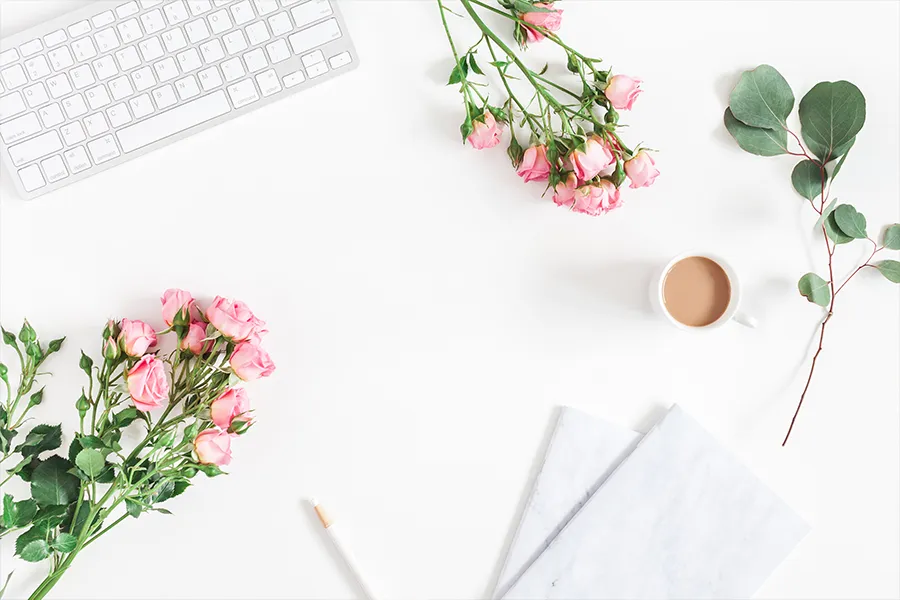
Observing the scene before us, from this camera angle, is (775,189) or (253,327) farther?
(775,189)

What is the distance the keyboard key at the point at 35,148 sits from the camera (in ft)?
2.67

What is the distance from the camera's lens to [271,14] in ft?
2.66

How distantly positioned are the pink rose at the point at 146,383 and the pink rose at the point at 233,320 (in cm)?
8

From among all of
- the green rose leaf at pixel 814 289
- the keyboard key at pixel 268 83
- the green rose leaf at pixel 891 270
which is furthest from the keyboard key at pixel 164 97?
the green rose leaf at pixel 891 270

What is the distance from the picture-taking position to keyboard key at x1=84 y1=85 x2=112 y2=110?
32.0 inches

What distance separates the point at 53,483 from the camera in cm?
79

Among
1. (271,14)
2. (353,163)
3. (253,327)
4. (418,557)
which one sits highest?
(271,14)

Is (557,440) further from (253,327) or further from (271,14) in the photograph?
(271,14)

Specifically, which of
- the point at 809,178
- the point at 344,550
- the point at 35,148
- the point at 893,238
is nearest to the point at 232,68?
the point at 35,148

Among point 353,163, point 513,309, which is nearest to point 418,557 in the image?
point 513,309

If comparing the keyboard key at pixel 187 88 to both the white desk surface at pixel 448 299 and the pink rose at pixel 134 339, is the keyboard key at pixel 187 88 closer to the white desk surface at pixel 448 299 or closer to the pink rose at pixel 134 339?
the white desk surface at pixel 448 299

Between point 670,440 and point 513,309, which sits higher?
point 513,309

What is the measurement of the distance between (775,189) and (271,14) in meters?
0.67

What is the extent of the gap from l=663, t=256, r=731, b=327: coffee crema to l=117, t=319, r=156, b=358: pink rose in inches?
24.5
